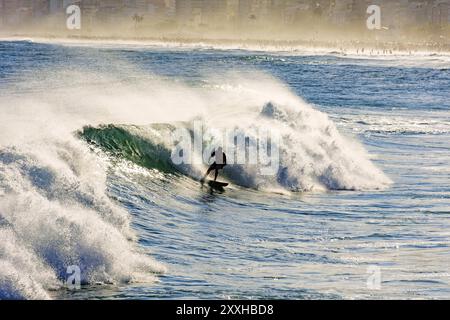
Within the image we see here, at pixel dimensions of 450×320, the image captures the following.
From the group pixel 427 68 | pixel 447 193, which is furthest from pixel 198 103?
pixel 427 68

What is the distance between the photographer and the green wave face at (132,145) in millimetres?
26047

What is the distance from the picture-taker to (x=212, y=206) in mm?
23781

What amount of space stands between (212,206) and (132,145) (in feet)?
12.8

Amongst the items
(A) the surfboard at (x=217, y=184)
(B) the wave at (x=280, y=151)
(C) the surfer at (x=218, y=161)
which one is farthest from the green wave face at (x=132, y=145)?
(A) the surfboard at (x=217, y=184)

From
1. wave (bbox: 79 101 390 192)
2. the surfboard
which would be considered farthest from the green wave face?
the surfboard

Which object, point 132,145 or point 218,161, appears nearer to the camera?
point 218,161

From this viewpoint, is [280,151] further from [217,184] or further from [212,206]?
[212,206]

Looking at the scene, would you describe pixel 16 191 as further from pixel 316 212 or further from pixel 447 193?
pixel 447 193

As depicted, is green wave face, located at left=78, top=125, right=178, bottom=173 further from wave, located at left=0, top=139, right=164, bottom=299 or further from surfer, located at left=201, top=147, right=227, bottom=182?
wave, located at left=0, top=139, right=164, bottom=299

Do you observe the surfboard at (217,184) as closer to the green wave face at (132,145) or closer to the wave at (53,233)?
the green wave face at (132,145)

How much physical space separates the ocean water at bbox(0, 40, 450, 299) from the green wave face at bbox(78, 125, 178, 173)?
41mm

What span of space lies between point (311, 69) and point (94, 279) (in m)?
73.8

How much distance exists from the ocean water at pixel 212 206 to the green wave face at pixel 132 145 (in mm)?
41

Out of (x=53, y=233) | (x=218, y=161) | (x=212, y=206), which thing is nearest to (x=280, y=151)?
(x=218, y=161)
